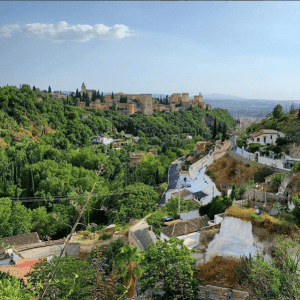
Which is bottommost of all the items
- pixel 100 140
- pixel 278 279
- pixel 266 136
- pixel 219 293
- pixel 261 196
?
pixel 100 140

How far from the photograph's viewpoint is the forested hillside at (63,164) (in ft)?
61.6

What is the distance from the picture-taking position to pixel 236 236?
26.2 feet

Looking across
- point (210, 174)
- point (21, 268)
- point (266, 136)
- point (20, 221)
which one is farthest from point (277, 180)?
point (20, 221)

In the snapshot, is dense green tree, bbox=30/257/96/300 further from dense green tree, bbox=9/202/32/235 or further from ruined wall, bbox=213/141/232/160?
ruined wall, bbox=213/141/232/160

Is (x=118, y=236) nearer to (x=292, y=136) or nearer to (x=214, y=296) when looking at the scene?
(x=214, y=296)

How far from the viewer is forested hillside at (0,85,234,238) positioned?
18.8m

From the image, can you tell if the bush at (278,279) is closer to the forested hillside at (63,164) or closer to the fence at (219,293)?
the fence at (219,293)

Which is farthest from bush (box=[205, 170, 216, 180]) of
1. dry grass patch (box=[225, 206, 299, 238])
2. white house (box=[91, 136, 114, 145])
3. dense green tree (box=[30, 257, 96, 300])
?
white house (box=[91, 136, 114, 145])

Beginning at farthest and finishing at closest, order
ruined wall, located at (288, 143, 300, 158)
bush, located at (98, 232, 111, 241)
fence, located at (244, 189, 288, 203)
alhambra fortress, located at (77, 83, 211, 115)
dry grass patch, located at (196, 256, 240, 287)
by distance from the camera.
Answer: alhambra fortress, located at (77, 83, 211, 115) → ruined wall, located at (288, 143, 300, 158) → bush, located at (98, 232, 111, 241) → fence, located at (244, 189, 288, 203) → dry grass patch, located at (196, 256, 240, 287)

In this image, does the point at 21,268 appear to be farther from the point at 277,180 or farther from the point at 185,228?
the point at 277,180

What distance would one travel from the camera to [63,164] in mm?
27484

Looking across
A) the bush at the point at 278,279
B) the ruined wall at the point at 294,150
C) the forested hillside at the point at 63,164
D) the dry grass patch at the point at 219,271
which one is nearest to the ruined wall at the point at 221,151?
the forested hillside at the point at 63,164

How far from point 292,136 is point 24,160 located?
65.9ft

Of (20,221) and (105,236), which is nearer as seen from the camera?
(105,236)
